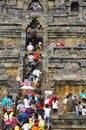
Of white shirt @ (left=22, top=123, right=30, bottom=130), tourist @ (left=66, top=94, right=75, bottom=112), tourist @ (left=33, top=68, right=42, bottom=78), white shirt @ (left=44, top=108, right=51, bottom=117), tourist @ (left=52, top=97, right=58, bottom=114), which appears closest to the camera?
white shirt @ (left=22, top=123, right=30, bottom=130)

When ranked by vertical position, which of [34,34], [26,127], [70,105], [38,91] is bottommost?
[38,91]

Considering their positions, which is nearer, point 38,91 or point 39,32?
point 38,91

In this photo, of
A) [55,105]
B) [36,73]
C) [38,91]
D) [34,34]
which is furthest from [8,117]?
[34,34]

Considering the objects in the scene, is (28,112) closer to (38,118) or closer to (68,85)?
(38,118)

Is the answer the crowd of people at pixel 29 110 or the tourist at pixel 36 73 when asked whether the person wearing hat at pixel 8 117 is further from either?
the tourist at pixel 36 73

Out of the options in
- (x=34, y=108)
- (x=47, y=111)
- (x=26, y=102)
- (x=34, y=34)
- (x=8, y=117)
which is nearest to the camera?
(x=8, y=117)

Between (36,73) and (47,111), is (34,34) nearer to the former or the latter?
(36,73)

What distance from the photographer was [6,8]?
54.5m

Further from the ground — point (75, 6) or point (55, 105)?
point (75, 6)

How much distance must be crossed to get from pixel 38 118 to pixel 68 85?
22.1 ft

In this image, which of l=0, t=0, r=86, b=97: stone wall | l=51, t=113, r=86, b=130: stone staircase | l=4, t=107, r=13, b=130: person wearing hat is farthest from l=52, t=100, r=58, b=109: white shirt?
l=0, t=0, r=86, b=97: stone wall

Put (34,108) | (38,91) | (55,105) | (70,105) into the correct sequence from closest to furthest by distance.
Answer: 1. (70,105)
2. (55,105)
3. (34,108)
4. (38,91)

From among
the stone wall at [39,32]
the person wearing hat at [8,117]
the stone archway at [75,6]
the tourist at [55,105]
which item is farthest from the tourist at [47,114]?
the stone archway at [75,6]

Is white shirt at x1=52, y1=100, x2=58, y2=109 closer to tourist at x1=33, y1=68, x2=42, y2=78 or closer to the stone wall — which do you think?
tourist at x1=33, y1=68, x2=42, y2=78
